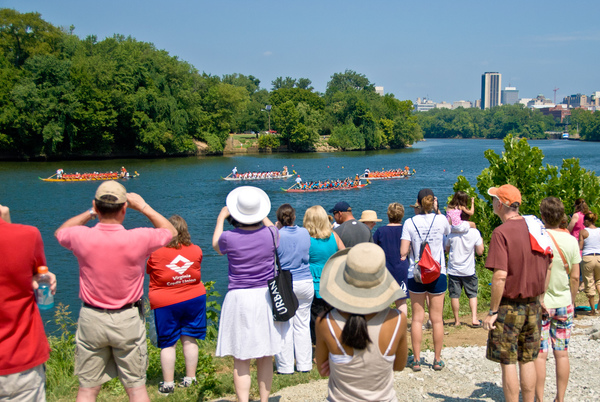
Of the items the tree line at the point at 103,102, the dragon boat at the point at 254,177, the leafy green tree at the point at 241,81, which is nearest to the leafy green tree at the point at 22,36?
the tree line at the point at 103,102

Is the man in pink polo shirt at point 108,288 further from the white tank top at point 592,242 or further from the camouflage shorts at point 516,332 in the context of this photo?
the white tank top at point 592,242

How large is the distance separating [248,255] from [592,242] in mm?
5830

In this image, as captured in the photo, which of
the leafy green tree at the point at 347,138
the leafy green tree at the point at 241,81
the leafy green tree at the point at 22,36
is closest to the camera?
the leafy green tree at the point at 22,36

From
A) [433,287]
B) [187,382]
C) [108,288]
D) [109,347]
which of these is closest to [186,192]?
[187,382]

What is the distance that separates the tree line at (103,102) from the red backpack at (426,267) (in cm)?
5913

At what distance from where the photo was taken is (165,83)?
227ft

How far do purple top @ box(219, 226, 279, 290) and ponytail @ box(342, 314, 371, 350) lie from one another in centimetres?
145

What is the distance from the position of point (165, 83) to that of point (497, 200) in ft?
229

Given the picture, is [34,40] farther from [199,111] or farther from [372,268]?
[372,268]

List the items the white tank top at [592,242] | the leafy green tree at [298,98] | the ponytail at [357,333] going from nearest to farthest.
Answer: the ponytail at [357,333] < the white tank top at [592,242] < the leafy green tree at [298,98]

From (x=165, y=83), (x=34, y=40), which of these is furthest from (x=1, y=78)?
(x=165, y=83)

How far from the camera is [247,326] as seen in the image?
4164mm

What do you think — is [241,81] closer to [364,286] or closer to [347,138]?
[347,138]

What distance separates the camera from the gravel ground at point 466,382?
15.6ft
